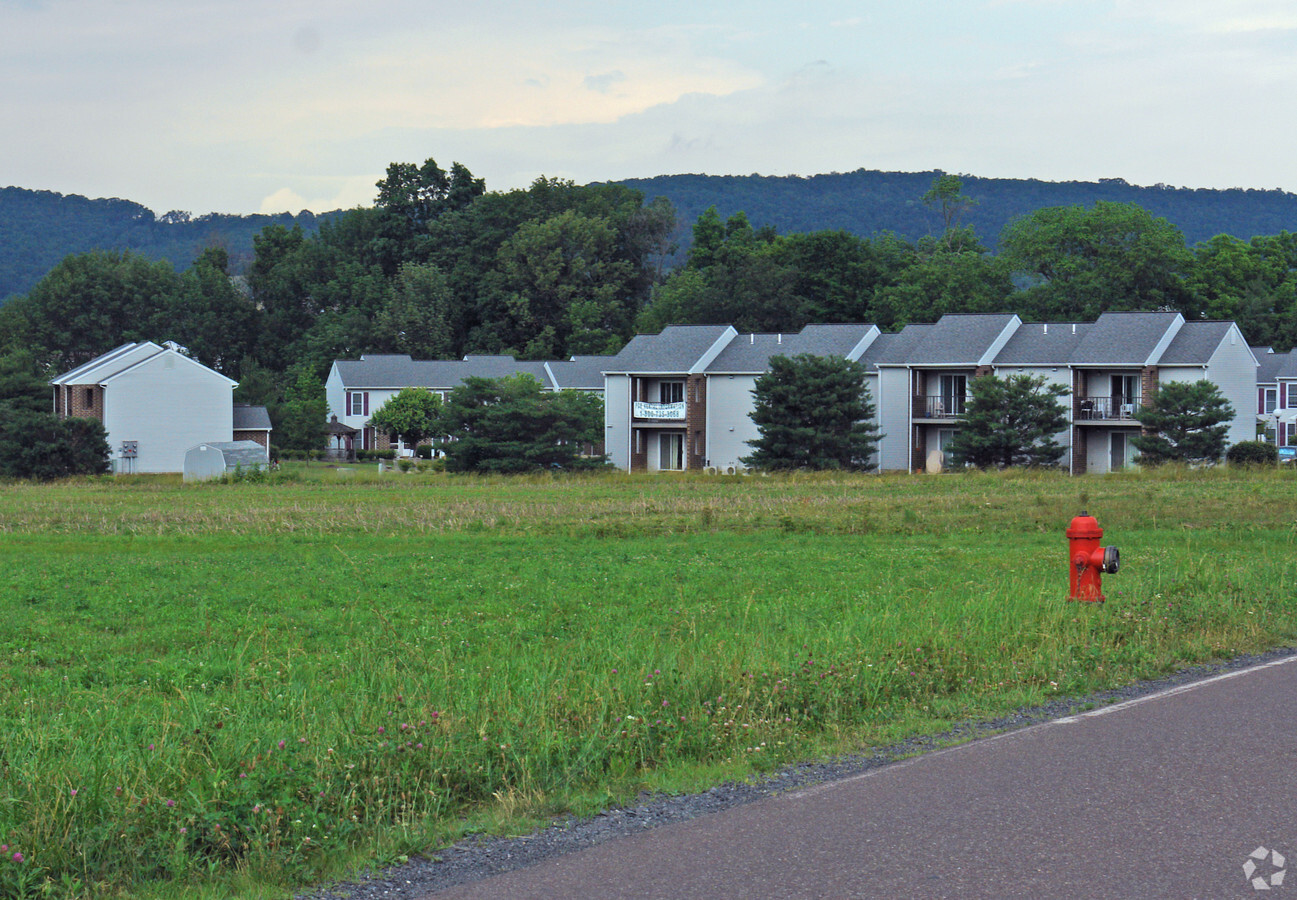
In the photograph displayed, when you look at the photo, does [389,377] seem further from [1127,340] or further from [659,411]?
[1127,340]

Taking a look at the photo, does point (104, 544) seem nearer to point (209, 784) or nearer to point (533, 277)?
point (209, 784)

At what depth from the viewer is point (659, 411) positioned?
2623 inches

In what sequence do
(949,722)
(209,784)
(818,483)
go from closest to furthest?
1. (209,784)
2. (949,722)
3. (818,483)

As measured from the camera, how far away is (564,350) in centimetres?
10812

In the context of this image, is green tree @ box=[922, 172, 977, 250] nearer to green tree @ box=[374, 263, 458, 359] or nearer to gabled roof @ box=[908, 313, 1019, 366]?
green tree @ box=[374, 263, 458, 359]

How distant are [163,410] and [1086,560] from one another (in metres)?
65.4

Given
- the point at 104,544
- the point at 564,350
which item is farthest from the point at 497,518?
the point at 564,350

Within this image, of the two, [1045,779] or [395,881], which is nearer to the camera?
[395,881]

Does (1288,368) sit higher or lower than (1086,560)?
higher

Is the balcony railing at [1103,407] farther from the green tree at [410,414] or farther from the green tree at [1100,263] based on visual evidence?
the green tree at [410,414]

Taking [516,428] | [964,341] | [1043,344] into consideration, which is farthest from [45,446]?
[1043,344]

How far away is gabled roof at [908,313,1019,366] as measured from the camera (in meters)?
60.4

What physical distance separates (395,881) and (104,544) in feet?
75.3

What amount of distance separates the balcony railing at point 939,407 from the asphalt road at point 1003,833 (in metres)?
53.4
